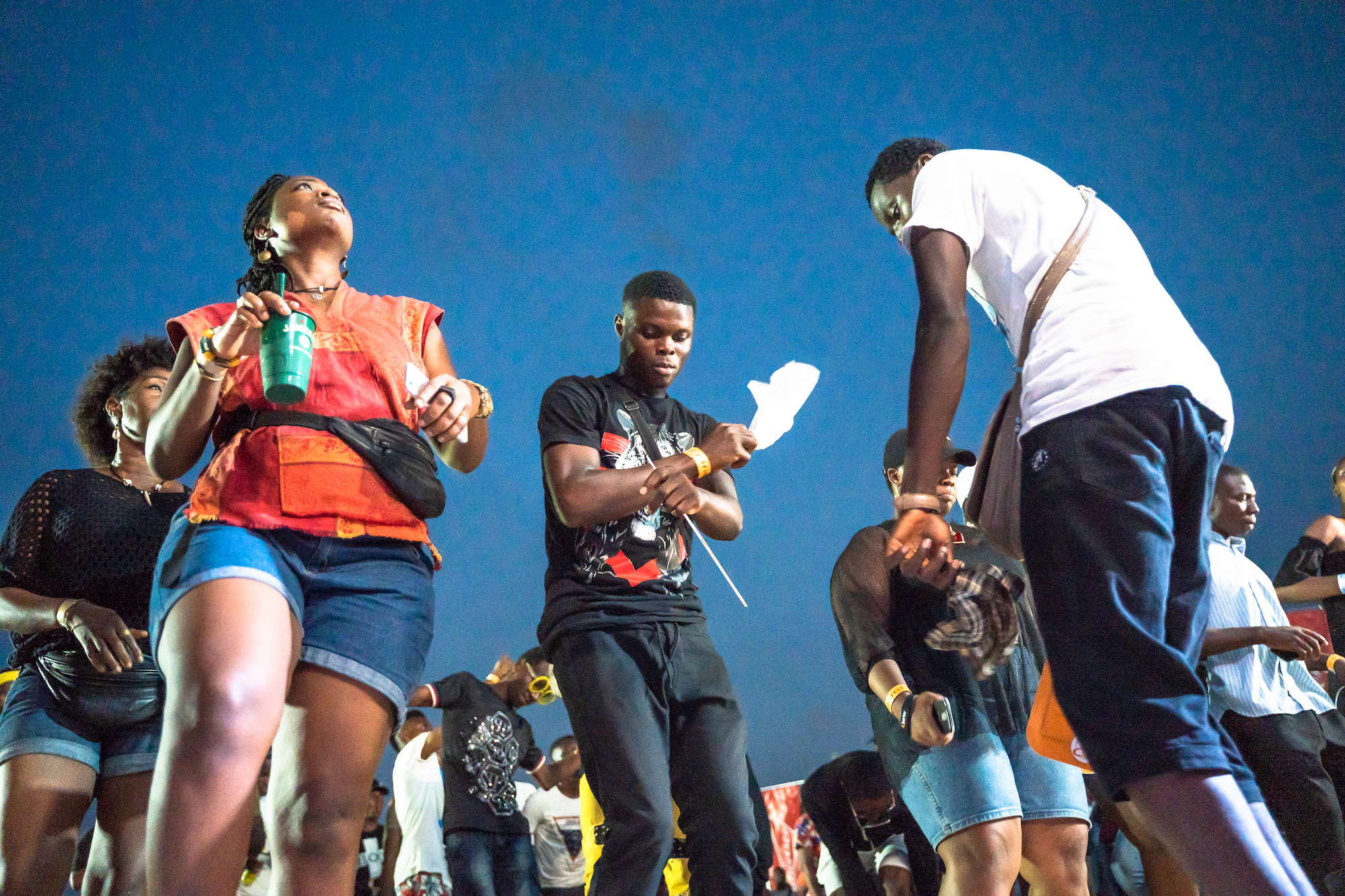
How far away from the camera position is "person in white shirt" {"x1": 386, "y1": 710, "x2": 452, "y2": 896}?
20.7 feet

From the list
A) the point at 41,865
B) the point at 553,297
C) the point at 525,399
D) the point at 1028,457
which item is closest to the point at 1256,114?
the point at 553,297

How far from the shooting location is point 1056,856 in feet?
9.48

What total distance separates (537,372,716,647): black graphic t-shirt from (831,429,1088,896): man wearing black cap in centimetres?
62

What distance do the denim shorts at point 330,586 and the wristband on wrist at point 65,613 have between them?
99 centimetres

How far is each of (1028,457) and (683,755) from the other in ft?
4.53

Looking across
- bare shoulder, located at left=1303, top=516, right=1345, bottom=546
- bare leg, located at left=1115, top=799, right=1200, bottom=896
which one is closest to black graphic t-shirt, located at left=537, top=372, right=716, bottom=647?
bare leg, located at left=1115, top=799, right=1200, bottom=896

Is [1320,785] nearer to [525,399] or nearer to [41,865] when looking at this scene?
[41,865]

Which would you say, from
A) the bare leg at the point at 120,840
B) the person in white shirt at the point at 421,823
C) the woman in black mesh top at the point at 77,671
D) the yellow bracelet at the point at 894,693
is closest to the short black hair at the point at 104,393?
the woman in black mesh top at the point at 77,671

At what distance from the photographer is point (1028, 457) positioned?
1730 millimetres

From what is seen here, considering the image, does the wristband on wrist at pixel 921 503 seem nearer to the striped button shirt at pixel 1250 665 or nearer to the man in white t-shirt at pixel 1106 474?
the man in white t-shirt at pixel 1106 474

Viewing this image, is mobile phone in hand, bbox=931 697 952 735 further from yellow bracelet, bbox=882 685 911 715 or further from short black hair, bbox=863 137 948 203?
short black hair, bbox=863 137 948 203

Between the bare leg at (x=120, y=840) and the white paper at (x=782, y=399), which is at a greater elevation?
the white paper at (x=782, y=399)

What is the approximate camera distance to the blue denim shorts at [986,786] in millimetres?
2713

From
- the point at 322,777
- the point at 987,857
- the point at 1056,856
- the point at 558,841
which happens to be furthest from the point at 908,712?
the point at 558,841
